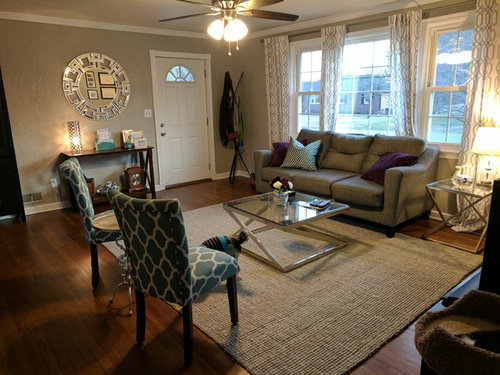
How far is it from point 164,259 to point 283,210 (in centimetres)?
153

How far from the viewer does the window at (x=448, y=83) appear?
3.69 metres

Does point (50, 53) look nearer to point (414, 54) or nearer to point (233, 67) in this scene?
point (233, 67)

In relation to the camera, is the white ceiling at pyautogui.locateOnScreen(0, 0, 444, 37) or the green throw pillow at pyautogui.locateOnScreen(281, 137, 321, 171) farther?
the green throw pillow at pyautogui.locateOnScreen(281, 137, 321, 171)

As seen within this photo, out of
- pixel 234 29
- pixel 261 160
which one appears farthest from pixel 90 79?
pixel 234 29

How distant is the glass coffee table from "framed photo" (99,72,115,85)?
113 inches

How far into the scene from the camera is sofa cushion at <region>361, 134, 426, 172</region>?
3.84 metres

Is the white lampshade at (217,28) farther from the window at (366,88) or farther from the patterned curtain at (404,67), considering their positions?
the window at (366,88)

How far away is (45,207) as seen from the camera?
4.69 metres

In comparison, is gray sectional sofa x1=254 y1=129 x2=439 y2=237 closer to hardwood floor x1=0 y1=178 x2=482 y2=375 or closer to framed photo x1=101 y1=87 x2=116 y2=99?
hardwood floor x1=0 y1=178 x2=482 y2=375

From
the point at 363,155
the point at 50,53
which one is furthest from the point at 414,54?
the point at 50,53

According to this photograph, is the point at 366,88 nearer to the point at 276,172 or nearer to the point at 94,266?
the point at 276,172

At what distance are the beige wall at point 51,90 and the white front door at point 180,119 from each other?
0.24 metres

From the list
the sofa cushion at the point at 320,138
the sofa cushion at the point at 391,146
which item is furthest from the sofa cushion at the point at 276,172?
the sofa cushion at the point at 391,146

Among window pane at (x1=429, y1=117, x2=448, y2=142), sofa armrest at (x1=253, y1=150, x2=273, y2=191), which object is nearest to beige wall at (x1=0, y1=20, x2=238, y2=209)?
sofa armrest at (x1=253, y1=150, x2=273, y2=191)
